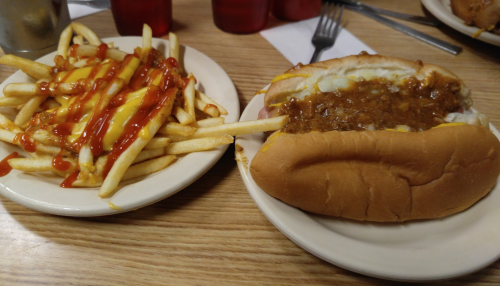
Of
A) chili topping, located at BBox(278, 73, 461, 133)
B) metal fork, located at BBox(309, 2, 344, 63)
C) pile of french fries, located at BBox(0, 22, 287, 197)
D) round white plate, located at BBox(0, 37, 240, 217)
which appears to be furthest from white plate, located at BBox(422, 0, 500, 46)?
round white plate, located at BBox(0, 37, 240, 217)

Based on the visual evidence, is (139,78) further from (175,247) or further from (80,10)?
(80,10)

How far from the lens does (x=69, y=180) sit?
1243 mm

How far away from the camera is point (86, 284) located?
3.44 feet

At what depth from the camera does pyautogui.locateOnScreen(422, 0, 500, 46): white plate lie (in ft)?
6.85

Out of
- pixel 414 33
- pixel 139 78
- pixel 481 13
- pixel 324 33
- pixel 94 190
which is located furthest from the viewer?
pixel 414 33

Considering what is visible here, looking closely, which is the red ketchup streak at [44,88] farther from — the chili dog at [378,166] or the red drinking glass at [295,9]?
the red drinking glass at [295,9]

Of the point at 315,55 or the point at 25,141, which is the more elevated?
the point at 315,55

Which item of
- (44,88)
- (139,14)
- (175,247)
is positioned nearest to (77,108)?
(44,88)

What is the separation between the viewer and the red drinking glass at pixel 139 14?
7.13 feet

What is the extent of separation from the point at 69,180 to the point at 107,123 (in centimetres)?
26

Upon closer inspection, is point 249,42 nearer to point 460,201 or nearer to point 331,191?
point 331,191

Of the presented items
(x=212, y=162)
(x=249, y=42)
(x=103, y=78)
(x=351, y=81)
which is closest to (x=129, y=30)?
(x=249, y=42)

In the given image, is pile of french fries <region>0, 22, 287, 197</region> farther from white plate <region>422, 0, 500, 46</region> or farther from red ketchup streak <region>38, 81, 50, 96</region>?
white plate <region>422, 0, 500, 46</region>

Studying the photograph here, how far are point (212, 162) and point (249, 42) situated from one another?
1.40m
